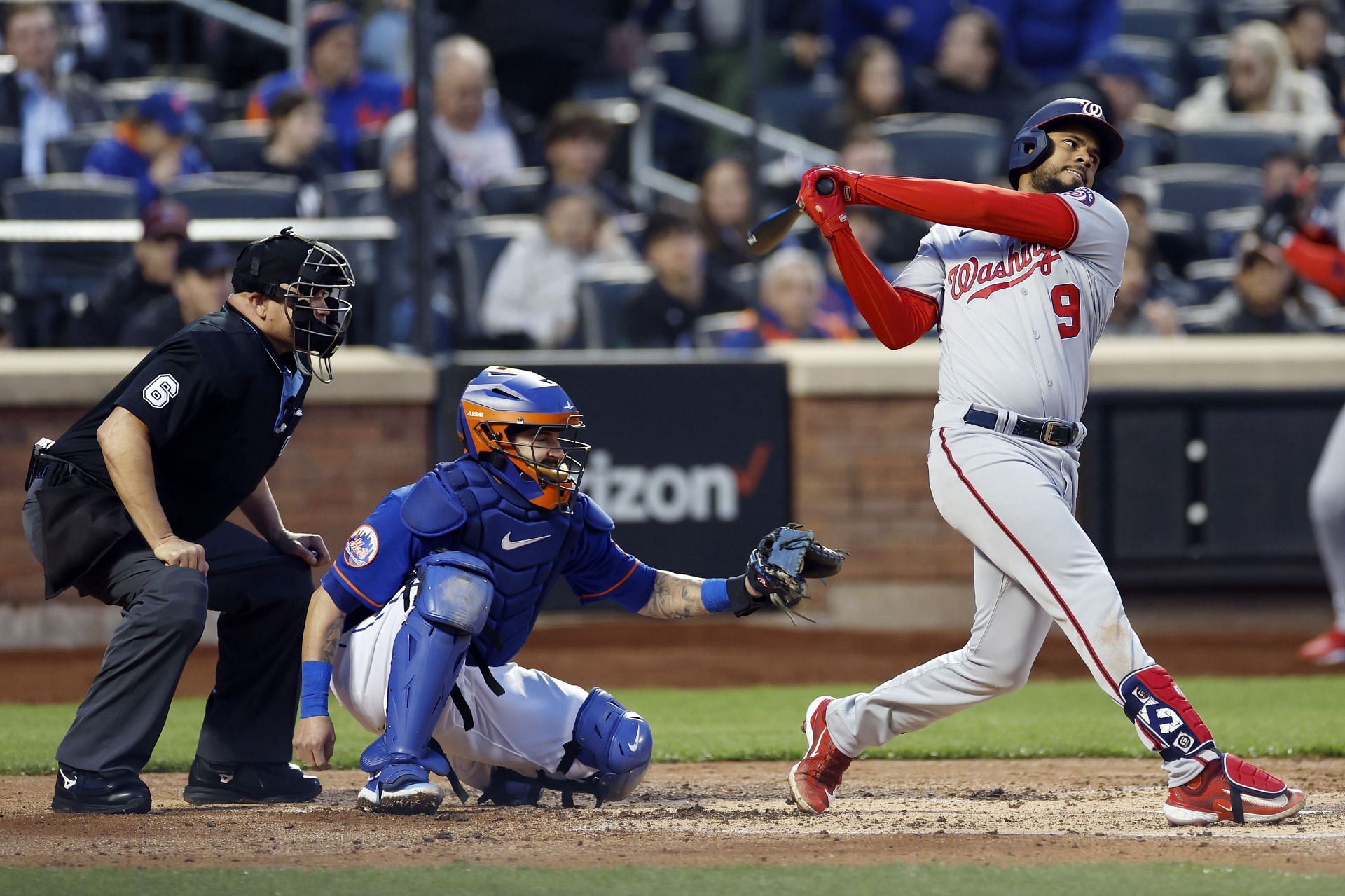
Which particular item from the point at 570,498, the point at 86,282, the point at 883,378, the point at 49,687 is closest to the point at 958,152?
the point at 883,378

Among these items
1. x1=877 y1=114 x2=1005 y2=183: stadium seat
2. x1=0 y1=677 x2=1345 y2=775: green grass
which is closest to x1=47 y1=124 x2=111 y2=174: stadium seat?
x1=0 y1=677 x2=1345 y2=775: green grass

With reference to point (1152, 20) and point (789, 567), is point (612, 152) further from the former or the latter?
point (789, 567)

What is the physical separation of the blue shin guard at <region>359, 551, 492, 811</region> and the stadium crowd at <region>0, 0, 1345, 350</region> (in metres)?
4.36

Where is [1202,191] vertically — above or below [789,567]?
above

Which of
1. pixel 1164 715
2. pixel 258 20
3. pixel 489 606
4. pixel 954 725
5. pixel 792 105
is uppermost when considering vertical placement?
pixel 258 20

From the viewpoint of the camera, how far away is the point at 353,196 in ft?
31.6

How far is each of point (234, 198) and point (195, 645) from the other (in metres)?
5.33

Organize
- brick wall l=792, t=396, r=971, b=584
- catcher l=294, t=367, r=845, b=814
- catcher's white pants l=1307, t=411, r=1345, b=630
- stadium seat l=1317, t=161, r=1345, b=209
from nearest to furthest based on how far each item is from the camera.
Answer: catcher l=294, t=367, r=845, b=814 → catcher's white pants l=1307, t=411, r=1345, b=630 → brick wall l=792, t=396, r=971, b=584 → stadium seat l=1317, t=161, r=1345, b=209

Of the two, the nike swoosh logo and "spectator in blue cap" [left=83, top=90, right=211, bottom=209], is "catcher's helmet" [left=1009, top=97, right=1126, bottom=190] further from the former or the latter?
"spectator in blue cap" [left=83, top=90, right=211, bottom=209]

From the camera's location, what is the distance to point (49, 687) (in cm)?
744

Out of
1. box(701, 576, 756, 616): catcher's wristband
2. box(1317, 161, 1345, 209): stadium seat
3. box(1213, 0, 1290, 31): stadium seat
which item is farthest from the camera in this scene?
box(1213, 0, 1290, 31): stadium seat

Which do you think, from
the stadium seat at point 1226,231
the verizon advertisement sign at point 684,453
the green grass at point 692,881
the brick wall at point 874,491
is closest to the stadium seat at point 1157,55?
the stadium seat at point 1226,231

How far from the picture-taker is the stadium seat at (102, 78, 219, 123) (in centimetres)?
1059

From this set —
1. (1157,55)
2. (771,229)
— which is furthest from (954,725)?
(1157,55)
